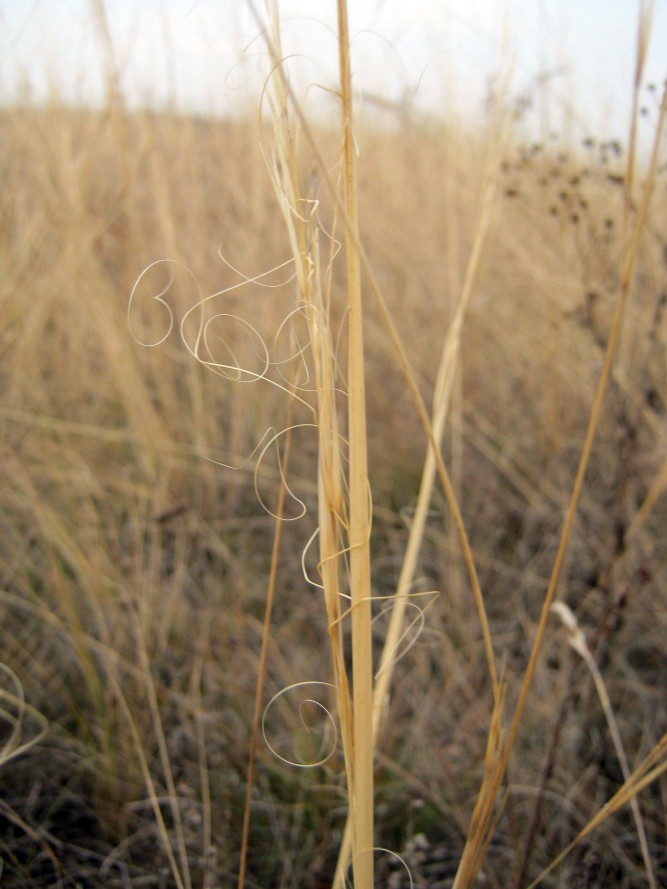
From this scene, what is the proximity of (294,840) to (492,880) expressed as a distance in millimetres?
228

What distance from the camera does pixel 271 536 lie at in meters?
1.43

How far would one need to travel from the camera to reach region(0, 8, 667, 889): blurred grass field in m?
0.84

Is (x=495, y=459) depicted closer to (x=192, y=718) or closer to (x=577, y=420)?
(x=577, y=420)

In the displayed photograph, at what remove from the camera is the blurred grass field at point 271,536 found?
2.77 feet

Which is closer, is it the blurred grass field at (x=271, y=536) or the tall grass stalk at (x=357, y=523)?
the tall grass stalk at (x=357, y=523)

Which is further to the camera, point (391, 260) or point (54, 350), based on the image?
point (391, 260)

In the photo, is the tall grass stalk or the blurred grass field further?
the blurred grass field

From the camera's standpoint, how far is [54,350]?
1639 millimetres

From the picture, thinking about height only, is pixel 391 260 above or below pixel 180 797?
above

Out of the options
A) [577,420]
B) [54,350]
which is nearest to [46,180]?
[54,350]

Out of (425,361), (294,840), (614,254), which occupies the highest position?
(614,254)

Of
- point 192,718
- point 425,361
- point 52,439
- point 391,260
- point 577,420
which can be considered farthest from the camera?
point 391,260

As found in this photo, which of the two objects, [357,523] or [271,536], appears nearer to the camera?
[357,523]

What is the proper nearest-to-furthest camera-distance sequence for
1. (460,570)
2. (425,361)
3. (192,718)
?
1. (192,718)
2. (460,570)
3. (425,361)
